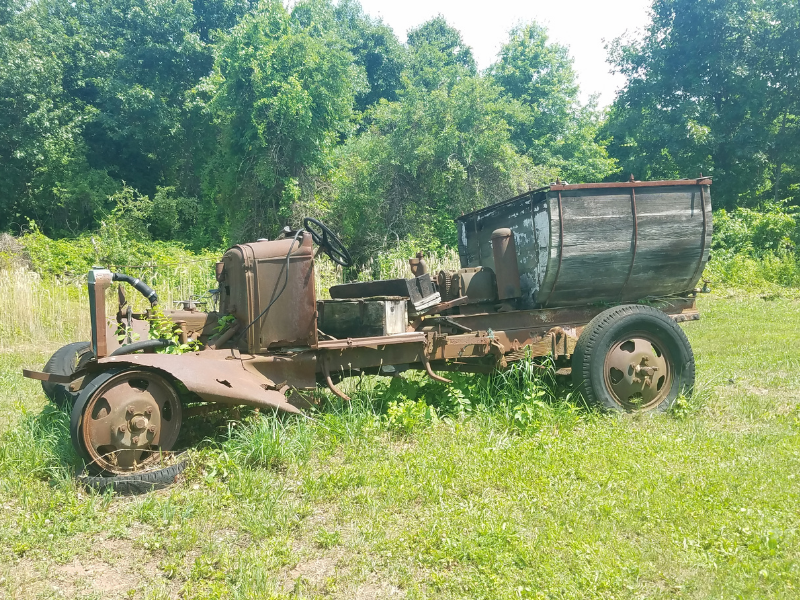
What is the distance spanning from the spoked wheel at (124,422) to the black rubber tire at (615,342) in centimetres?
318

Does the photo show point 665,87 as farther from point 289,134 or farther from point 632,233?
point 632,233

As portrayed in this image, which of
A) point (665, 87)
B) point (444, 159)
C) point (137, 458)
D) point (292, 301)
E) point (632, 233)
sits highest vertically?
point (665, 87)

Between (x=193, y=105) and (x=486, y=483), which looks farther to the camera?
(x=193, y=105)

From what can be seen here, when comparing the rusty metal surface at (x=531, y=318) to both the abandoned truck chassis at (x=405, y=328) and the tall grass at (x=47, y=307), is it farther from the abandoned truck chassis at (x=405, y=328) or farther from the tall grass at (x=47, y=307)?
the tall grass at (x=47, y=307)

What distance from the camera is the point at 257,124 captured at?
58.1ft

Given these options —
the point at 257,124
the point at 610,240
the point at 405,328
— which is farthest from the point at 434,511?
the point at 257,124

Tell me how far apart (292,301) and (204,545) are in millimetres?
2055

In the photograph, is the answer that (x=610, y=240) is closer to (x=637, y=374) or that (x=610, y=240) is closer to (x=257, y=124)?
(x=637, y=374)

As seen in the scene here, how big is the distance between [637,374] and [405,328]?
2016 millimetres

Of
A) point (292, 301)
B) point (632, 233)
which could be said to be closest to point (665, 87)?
point (632, 233)

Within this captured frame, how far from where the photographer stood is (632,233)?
5391 millimetres

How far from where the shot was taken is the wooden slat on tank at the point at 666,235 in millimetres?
5438

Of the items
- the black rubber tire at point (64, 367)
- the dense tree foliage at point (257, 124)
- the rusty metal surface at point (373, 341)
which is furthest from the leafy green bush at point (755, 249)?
the black rubber tire at point (64, 367)

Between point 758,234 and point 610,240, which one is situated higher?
point 758,234
